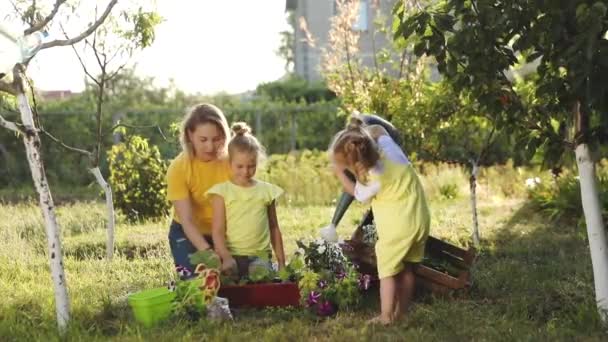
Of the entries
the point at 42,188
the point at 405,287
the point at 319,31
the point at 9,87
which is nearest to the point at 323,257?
the point at 405,287

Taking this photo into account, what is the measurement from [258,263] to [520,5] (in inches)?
87.1

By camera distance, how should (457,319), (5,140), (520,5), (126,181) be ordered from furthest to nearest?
1. (5,140)
2. (126,181)
3. (457,319)
4. (520,5)

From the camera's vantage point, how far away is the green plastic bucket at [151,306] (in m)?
4.31

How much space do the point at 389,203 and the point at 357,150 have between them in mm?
383

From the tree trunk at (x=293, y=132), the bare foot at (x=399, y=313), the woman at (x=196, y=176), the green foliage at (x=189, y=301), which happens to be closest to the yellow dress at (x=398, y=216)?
the bare foot at (x=399, y=313)

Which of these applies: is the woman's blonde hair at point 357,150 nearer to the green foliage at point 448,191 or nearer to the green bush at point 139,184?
the green bush at point 139,184

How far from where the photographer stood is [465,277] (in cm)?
486

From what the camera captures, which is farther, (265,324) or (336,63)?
(336,63)

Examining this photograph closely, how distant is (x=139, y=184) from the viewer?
922 cm

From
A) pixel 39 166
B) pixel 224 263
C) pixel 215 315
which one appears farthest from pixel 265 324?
pixel 39 166

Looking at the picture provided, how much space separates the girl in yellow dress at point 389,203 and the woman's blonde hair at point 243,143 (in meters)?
0.58

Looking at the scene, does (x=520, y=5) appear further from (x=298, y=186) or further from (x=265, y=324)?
(x=298, y=186)

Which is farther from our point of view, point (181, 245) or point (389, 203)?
point (181, 245)

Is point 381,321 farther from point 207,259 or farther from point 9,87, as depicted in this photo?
point 9,87
